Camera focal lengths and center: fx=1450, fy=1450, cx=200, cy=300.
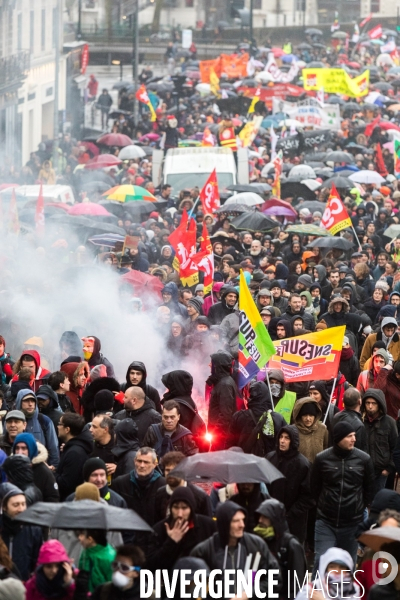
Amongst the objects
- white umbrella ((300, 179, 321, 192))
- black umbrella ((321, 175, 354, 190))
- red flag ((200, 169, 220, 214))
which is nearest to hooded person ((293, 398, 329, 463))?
red flag ((200, 169, 220, 214))

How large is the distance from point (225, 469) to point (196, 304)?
242 inches

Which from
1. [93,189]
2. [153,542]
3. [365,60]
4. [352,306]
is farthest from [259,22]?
[153,542]

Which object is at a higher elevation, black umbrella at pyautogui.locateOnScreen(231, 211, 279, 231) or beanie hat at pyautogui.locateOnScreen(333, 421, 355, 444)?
beanie hat at pyautogui.locateOnScreen(333, 421, 355, 444)

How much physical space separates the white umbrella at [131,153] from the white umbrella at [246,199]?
26.8 feet

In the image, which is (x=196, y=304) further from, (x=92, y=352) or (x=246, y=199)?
(x=246, y=199)

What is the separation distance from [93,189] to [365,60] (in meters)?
37.5

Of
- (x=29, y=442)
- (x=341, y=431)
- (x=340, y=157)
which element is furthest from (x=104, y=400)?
(x=340, y=157)

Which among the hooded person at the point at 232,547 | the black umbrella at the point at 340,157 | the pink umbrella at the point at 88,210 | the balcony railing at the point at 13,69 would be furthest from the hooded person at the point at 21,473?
the balcony railing at the point at 13,69

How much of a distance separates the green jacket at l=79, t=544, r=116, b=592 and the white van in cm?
1638

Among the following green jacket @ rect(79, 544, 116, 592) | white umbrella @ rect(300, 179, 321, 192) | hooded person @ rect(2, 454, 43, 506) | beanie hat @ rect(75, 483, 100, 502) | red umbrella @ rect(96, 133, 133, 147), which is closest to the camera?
green jacket @ rect(79, 544, 116, 592)

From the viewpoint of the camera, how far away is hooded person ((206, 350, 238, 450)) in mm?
10117

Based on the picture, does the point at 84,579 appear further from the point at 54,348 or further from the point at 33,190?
the point at 33,190

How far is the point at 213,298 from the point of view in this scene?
1472cm

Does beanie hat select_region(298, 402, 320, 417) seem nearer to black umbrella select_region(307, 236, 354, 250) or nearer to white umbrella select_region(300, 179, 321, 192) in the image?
black umbrella select_region(307, 236, 354, 250)
